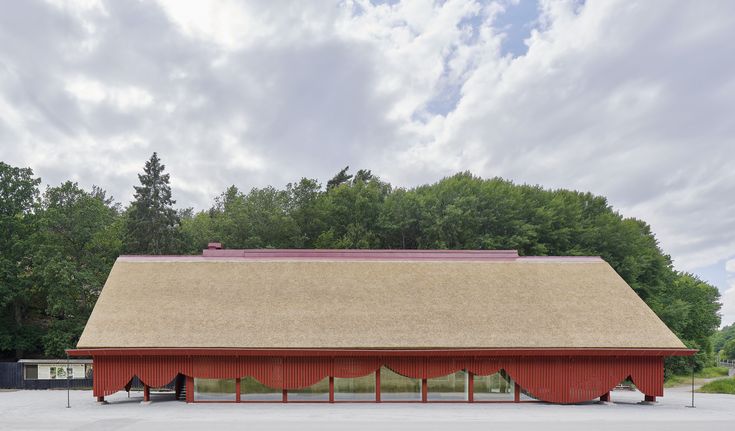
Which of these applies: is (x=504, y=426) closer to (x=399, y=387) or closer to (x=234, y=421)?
(x=399, y=387)

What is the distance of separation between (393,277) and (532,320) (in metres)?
7.56

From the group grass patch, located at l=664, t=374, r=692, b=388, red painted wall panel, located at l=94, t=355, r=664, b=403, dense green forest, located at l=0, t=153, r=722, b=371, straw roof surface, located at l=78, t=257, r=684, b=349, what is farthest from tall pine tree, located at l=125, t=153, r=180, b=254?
grass patch, located at l=664, t=374, r=692, b=388

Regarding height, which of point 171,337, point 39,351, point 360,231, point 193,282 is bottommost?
point 39,351

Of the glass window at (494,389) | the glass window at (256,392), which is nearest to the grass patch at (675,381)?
the glass window at (494,389)

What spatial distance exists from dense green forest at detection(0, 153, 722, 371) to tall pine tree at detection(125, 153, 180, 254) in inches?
4.1

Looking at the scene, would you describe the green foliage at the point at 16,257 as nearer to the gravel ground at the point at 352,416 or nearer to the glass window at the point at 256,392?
Answer: the gravel ground at the point at 352,416

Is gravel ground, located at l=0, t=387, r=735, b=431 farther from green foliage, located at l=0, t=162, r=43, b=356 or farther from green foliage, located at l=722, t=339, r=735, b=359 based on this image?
green foliage, located at l=722, t=339, r=735, b=359

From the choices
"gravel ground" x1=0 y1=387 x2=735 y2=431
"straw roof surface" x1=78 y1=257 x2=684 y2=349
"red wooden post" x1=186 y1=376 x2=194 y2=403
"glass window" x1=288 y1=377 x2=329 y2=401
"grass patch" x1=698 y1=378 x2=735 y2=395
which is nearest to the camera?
"gravel ground" x1=0 y1=387 x2=735 y2=431

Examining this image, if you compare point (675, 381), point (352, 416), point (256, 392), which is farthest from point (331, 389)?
A: point (675, 381)

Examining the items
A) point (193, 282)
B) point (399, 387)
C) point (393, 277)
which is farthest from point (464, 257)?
point (193, 282)

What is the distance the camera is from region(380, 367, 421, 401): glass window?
25.7 metres

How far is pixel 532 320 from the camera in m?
26.0

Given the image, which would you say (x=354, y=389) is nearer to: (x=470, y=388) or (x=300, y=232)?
(x=470, y=388)

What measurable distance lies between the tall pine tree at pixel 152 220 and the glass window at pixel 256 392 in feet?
95.5
